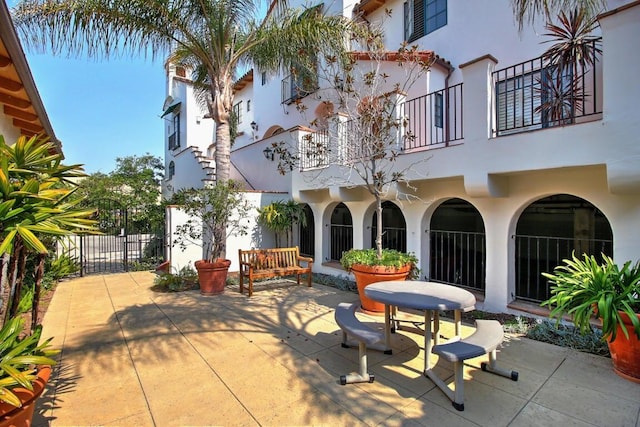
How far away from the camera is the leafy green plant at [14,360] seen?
196 centimetres

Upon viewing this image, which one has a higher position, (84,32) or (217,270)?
(84,32)

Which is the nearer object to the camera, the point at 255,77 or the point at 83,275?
the point at 83,275

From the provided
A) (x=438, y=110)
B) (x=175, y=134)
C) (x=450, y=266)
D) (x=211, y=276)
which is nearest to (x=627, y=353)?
(x=450, y=266)

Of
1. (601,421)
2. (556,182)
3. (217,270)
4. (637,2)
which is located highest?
(637,2)

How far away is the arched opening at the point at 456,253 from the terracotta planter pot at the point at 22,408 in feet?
21.1

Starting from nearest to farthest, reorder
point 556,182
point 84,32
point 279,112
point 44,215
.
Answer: point 44,215
point 556,182
point 84,32
point 279,112

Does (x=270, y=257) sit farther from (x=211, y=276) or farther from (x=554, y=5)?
(x=554, y=5)

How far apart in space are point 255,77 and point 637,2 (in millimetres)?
15239

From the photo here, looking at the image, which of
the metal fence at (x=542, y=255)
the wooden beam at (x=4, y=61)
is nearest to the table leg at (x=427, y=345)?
the metal fence at (x=542, y=255)

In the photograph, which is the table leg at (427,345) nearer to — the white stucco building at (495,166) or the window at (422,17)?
the white stucco building at (495,166)

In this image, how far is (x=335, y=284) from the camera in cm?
800

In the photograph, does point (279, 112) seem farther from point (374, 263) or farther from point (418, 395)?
point (418, 395)

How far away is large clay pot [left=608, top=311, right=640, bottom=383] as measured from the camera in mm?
3326

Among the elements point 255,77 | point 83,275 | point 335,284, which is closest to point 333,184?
point 335,284
